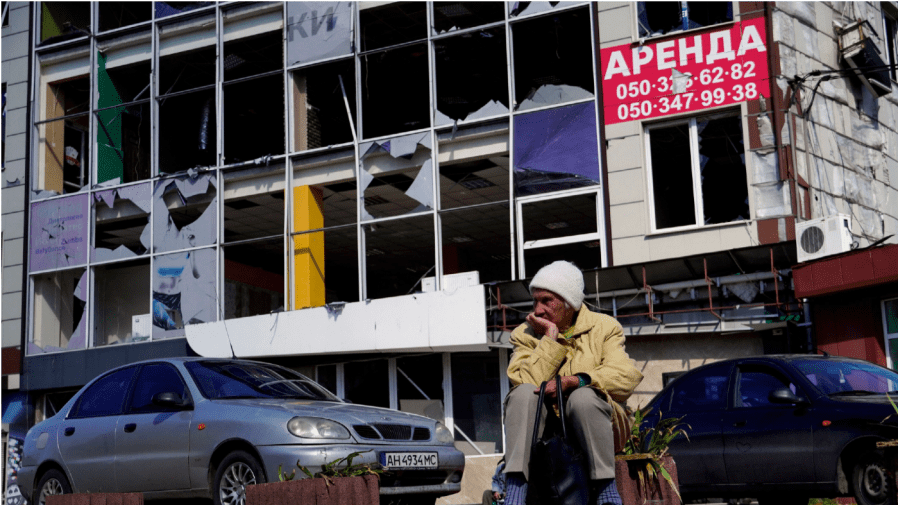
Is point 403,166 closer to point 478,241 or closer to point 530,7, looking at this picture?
point 530,7

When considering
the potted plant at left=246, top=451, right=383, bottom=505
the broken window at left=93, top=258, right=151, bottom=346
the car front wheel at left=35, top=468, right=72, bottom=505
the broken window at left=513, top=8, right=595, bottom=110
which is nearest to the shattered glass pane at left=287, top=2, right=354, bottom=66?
the broken window at left=513, top=8, right=595, bottom=110

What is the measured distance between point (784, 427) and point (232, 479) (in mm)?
5094

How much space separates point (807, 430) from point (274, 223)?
19.7 metres

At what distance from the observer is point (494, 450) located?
760 inches

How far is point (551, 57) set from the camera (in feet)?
71.4

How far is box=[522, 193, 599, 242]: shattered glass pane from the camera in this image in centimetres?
2164

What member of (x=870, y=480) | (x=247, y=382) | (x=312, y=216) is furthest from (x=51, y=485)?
(x=312, y=216)

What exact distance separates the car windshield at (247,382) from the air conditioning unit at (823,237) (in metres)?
8.37

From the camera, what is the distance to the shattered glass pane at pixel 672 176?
18.4 m

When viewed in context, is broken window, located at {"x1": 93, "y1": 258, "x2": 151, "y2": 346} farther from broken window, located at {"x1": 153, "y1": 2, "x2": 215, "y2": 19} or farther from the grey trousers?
the grey trousers

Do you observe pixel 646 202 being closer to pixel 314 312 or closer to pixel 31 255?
pixel 314 312

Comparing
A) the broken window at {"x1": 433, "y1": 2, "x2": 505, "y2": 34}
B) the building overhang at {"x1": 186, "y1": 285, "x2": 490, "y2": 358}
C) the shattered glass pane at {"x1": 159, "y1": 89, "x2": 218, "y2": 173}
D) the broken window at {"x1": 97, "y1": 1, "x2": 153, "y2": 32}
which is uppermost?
the broken window at {"x1": 97, "y1": 1, "x2": 153, "y2": 32}

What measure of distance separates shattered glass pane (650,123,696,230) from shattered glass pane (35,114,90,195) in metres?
14.5

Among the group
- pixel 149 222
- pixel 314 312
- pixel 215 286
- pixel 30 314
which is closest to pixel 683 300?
pixel 314 312
